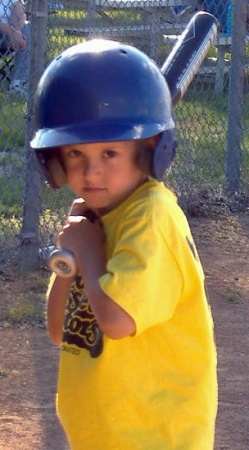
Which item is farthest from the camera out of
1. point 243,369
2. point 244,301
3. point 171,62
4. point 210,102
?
point 210,102

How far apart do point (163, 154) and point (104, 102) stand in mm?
164

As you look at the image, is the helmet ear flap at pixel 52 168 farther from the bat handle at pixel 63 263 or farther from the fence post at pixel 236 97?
the fence post at pixel 236 97

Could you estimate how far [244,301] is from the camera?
5.30m

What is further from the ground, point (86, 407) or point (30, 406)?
point (86, 407)

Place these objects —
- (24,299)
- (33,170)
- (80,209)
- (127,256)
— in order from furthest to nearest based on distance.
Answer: (33,170) < (24,299) < (80,209) < (127,256)

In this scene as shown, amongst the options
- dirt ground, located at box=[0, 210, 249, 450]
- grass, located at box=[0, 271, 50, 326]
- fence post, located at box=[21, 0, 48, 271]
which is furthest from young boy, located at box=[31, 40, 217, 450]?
fence post, located at box=[21, 0, 48, 271]

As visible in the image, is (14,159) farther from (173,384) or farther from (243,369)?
(173,384)

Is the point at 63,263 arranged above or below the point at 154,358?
above

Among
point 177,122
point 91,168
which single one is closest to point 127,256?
point 91,168

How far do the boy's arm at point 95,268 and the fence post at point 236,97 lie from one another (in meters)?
5.14

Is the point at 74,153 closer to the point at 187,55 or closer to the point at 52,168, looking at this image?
the point at 52,168

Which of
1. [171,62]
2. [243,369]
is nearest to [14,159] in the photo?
[243,369]

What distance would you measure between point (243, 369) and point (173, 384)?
7.59 ft

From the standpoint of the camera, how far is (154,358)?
2.10 metres
